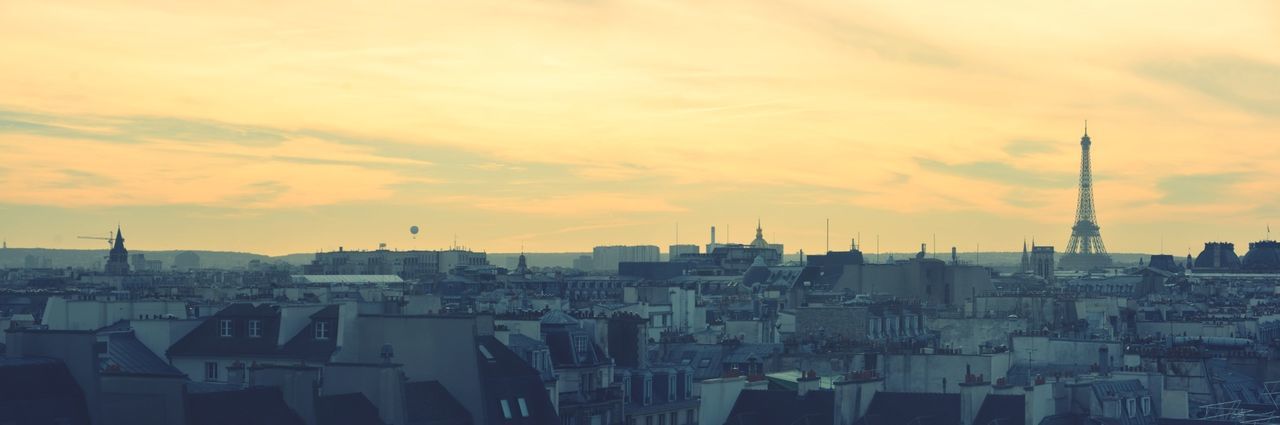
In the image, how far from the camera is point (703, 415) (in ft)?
192

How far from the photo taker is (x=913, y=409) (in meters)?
55.6

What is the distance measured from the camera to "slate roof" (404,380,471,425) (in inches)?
1916

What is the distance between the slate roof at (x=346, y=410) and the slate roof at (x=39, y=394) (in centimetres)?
486

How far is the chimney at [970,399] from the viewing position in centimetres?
5422

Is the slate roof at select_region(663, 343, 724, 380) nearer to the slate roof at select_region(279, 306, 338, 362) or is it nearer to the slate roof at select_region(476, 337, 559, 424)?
the slate roof at select_region(279, 306, 338, 362)

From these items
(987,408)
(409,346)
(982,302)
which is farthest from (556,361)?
(982,302)

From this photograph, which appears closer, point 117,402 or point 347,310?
point 117,402

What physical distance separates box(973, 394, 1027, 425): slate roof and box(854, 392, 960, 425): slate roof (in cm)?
79

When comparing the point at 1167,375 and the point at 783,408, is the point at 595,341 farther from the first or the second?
the point at 1167,375

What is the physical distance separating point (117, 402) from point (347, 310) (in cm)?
1493

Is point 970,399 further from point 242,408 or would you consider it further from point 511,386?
point 242,408

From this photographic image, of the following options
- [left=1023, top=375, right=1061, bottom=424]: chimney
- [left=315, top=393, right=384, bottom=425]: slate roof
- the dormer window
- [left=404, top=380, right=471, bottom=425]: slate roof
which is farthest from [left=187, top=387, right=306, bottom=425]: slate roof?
[left=1023, top=375, right=1061, bottom=424]: chimney

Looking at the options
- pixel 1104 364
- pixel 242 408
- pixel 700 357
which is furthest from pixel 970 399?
pixel 700 357

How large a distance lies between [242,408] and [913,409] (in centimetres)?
1964
